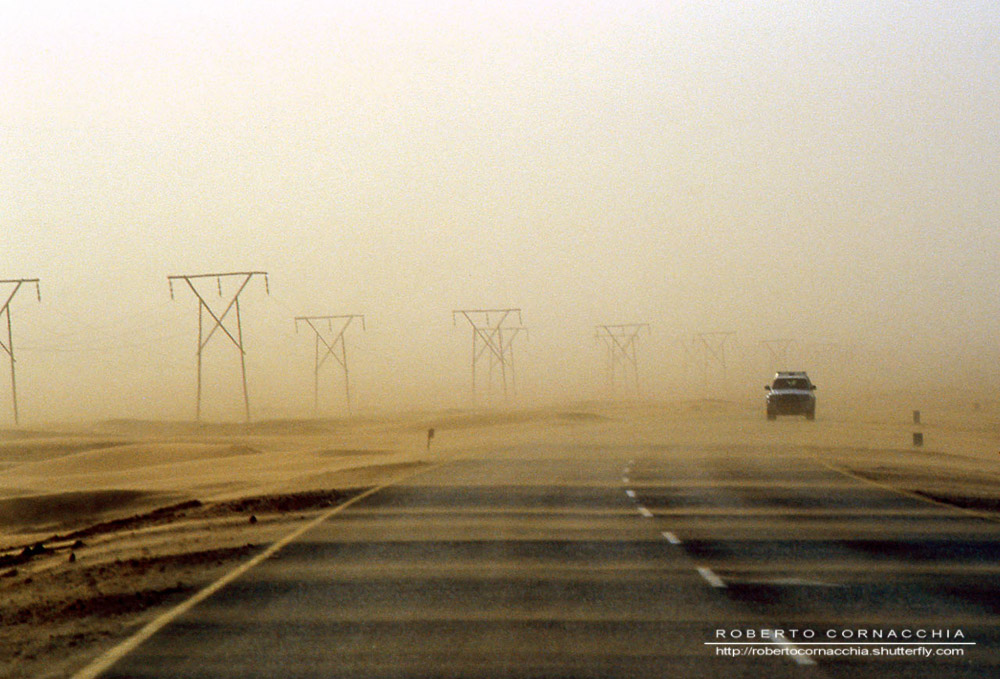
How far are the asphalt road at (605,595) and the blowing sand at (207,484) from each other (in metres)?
0.97

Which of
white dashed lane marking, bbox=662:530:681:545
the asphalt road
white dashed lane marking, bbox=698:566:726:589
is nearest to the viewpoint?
the asphalt road

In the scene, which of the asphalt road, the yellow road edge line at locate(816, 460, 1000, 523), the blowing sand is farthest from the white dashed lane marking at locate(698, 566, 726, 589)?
the yellow road edge line at locate(816, 460, 1000, 523)

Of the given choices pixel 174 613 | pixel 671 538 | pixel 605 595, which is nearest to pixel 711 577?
pixel 605 595

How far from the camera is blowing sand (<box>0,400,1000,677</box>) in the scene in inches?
570

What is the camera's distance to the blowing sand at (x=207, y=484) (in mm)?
14469

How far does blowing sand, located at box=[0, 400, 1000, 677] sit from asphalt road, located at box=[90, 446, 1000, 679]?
38.2 inches

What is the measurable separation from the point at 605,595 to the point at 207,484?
2947 cm

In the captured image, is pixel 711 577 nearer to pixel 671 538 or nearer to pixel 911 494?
pixel 671 538

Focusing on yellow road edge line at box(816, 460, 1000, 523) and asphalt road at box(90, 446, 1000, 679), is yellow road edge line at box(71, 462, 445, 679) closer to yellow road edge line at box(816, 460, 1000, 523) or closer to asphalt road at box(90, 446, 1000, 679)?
asphalt road at box(90, 446, 1000, 679)

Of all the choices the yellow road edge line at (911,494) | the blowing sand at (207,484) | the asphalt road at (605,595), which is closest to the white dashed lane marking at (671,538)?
the asphalt road at (605,595)

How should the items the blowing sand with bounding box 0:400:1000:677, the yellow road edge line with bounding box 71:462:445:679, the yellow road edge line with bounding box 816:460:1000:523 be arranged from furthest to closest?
the yellow road edge line with bounding box 816:460:1000:523, the blowing sand with bounding box 0:400:1000:677, the yellow road edge line with bounding box 71:462:445:679

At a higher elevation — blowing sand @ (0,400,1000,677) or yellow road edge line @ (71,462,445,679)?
yellow road edge line @ (71,462,445,679)

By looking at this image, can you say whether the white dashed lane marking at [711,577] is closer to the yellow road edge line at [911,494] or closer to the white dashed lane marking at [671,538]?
the white dashed lane marking at [671,538]

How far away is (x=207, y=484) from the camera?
1666 inches
